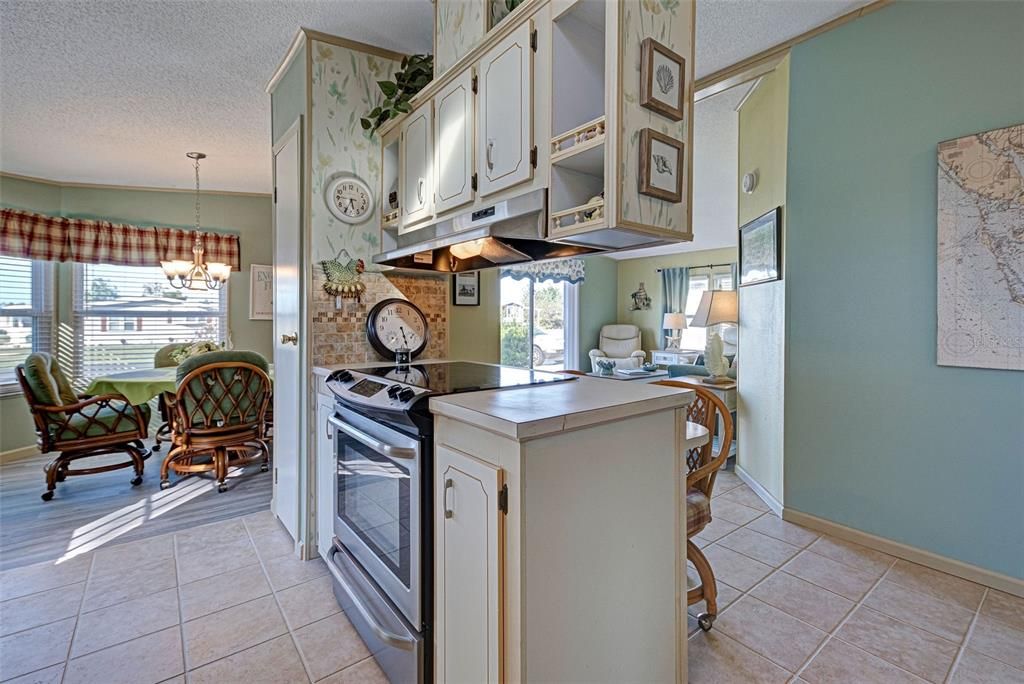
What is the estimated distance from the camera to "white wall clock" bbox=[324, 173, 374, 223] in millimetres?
2449

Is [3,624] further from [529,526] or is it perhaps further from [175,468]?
[529,526]

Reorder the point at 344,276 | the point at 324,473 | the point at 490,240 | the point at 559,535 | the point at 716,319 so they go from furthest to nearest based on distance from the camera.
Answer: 1. the point at 716,319
2. the point at 344,276
3. the point at 324,473
4. the point at 490,240
5. the point at 559,535

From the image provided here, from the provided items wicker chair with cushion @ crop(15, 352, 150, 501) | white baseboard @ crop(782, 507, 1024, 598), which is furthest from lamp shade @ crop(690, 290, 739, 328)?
wicker chair with cushion @ crop(15, 352, 150, 501)

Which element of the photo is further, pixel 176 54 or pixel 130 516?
pixel 130 516

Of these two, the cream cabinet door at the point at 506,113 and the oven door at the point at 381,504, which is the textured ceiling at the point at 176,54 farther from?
the oven door at the point at 381,504

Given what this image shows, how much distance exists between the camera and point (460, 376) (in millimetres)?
1905

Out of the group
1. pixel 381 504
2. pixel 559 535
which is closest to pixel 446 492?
pixel 559 535

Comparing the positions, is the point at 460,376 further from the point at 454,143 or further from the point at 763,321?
the point at 763,321

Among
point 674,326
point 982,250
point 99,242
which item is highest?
point 99,242

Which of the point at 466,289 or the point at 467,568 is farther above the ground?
the point at 466,289

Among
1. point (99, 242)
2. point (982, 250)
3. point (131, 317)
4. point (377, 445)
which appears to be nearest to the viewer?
point (377, 445)

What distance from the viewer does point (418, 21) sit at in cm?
234

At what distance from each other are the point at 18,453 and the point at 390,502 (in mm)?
4763

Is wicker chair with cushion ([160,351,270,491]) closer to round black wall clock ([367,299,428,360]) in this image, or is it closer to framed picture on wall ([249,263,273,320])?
round black wall clock ([367,299,428,360])
